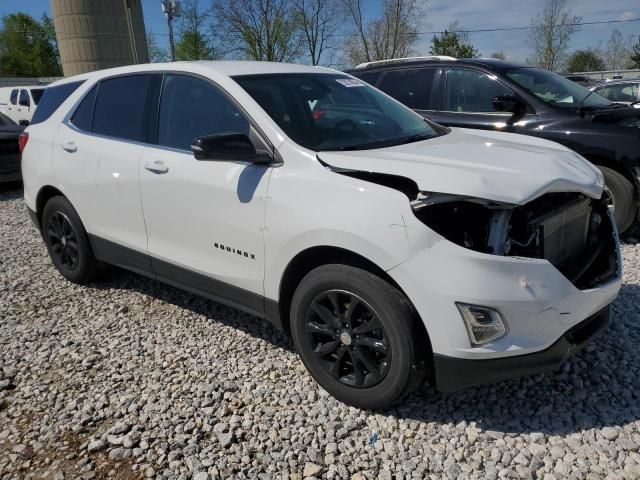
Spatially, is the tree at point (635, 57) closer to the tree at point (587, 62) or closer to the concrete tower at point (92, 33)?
the tree at point (587, 62)

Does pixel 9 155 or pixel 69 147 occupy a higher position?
pixel 69 147

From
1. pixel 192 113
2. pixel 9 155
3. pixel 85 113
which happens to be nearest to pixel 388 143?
pixel 192 113

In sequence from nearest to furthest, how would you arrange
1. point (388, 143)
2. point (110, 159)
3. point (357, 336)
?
point (357, 336) < point (388, 143) < point (110, 159)

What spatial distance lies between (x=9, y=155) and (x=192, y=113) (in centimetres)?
704

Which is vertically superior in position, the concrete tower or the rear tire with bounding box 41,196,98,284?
the concrete tower

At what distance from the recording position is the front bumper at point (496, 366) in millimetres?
2330

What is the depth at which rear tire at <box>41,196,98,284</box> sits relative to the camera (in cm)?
425

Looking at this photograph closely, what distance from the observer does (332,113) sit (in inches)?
129

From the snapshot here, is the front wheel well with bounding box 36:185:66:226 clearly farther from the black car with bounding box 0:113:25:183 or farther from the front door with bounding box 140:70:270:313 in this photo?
the black car with bounding box 0:113:25:183

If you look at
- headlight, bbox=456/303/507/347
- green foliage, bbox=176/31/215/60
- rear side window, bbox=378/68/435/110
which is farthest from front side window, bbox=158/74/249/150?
green foliage, bbox=176/31/215/60

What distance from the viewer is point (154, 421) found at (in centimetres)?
272

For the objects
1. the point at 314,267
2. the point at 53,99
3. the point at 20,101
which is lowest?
the point at 314,267

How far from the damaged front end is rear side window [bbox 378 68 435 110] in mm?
3366

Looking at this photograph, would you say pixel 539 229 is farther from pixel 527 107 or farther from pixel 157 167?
pixel 527 107
